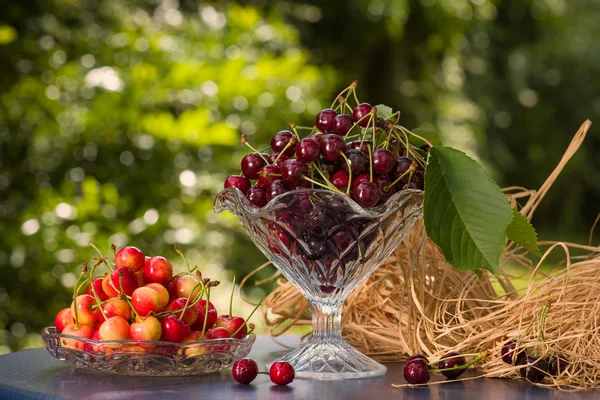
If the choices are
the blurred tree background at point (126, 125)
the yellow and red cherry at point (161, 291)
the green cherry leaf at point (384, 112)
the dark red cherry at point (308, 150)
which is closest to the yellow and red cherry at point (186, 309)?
the yellow and red cherry at point (161, 291)

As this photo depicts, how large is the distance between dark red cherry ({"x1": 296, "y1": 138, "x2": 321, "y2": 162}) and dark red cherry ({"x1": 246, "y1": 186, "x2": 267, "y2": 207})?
6cm

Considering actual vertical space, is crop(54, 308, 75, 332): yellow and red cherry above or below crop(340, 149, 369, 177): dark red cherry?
below

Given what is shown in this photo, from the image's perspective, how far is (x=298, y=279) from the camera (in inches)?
36.3

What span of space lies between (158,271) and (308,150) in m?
0.26

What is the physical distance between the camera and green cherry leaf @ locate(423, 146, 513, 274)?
0.84m

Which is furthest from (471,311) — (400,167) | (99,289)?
(99,289)

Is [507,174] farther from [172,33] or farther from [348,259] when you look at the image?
[348,259]

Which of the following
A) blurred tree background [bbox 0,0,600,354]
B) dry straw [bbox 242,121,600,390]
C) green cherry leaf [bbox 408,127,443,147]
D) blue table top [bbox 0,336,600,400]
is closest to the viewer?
blue table top [bbox 0,336,600,400]

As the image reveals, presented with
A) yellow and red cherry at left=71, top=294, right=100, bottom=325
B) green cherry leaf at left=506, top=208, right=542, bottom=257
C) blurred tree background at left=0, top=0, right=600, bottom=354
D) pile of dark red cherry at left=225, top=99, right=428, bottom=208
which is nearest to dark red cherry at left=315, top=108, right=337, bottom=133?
pile of dark red cherry at left=225, top=99, right=428, bottom=208

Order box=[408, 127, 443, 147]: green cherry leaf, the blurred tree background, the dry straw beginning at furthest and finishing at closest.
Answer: the blurred tree background
box=[408, 127, 443, 147]: green cherry leaf
the dry straw

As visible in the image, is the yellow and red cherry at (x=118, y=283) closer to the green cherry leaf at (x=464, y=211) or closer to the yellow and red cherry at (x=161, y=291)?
the yellow and red cherry at (x=161, y=291)

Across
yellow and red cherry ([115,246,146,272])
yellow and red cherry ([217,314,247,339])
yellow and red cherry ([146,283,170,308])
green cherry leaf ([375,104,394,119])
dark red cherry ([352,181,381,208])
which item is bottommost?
yellow and red cherry ([217,314,247,339])

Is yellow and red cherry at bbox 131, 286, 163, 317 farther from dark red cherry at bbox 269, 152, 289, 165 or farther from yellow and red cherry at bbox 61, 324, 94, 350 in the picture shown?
dark red cherry at bbox 269, 152, 289, 165

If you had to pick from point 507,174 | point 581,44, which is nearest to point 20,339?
point 507,174
